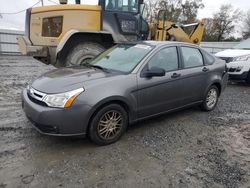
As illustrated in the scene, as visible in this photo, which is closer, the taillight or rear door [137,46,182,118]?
rear door [137,46,182,118]

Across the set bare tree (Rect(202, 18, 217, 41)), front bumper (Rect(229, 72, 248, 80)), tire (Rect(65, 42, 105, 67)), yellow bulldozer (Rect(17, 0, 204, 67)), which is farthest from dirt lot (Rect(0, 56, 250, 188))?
bare tree (Rect(202, 18, 217, 41))

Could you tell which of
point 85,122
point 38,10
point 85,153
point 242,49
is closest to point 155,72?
point 85,122

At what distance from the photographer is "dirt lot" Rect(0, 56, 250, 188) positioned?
2768 mm

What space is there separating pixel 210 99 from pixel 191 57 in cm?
117

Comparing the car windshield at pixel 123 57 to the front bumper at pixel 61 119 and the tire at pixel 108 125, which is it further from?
the front bumper at pixel 61 119

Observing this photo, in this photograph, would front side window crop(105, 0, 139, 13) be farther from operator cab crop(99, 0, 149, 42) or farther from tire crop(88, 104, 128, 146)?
tire crop(88, 104, 128, 146)

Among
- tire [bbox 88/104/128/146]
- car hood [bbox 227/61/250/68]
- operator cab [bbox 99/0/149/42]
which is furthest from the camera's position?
car hood [bbox 227/61/250/68]

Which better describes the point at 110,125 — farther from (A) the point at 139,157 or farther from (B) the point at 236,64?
(B) the point at 236,64

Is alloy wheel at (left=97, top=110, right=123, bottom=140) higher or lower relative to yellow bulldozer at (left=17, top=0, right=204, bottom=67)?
lower

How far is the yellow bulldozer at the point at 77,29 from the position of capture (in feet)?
21.7

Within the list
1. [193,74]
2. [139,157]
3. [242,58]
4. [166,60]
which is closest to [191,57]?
[193,74]

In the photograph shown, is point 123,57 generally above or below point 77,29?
below

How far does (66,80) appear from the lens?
3387 millimetres

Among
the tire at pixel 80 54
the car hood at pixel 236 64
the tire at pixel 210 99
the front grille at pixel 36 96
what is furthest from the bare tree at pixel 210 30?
the front grille at pixel 36 96
